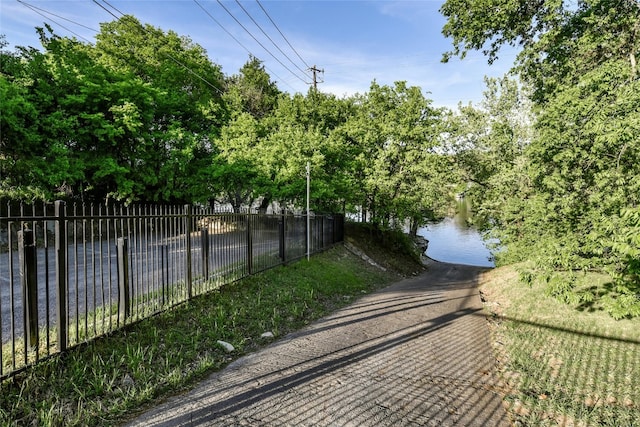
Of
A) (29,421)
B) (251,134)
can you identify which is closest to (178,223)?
(29,421)

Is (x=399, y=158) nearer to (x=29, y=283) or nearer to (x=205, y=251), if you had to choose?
(x=205, y=251)

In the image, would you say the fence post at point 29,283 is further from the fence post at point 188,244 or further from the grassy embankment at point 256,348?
the fence post at point 188,244

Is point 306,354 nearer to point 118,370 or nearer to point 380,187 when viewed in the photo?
point 118,370

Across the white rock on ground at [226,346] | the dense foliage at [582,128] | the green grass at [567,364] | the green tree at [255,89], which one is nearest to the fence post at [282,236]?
the white rock on ground at [226,346]

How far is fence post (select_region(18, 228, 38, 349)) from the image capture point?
356cm

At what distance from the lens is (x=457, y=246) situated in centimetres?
4416

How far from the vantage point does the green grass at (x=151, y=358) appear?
3.22 m

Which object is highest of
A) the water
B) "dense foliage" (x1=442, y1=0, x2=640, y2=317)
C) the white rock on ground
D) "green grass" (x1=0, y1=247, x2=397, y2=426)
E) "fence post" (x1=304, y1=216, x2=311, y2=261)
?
"dense foliage" (x1=442, y1=0, x2=640, y2=317)

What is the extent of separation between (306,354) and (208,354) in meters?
1.37

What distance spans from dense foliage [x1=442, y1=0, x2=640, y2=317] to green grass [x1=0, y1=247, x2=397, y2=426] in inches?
200

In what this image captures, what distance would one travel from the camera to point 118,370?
389 centimetres

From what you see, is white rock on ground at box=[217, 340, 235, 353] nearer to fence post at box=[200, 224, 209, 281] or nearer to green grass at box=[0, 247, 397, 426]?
green grass at box=[0, 247, 397, 426]

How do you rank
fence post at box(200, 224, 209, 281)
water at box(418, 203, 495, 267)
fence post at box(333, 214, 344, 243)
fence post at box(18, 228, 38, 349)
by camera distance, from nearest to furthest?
1. fence post at box(18, 228, 38, 349)
2. fence post at box(200, 224, 209, 281)
3. fence post at box(333, 214, 344, 243)
4. water at box(418, 203, 495, 267)

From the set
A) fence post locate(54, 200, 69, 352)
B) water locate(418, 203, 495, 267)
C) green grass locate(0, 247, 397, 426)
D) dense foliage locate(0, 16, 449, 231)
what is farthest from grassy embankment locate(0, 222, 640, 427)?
water locate(418, 203, 495, 267)
